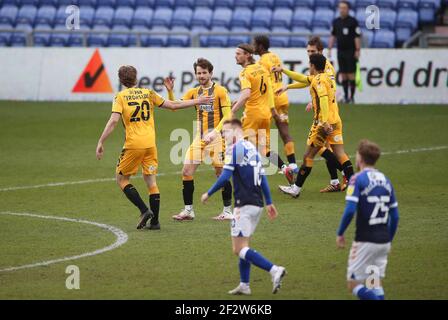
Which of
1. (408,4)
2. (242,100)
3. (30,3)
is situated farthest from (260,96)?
(30,3)

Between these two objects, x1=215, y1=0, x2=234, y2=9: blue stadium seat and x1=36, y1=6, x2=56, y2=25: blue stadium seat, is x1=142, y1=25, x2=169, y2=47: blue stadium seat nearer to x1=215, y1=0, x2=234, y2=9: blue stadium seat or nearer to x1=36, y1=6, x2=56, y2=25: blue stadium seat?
x1=215, y1=0, x2=234, y2=9: blue stadium seat

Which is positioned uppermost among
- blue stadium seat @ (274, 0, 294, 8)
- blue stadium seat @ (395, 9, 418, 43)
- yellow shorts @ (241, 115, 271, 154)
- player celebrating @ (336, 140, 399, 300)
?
blue stadium seat @ (274, 0, 294, 8)

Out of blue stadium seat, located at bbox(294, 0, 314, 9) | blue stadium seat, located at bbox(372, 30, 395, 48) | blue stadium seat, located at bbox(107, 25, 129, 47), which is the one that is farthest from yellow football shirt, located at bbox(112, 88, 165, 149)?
blue stadium seat, located at bbox(294, 0, 314, 9)

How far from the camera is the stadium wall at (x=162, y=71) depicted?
25469mm

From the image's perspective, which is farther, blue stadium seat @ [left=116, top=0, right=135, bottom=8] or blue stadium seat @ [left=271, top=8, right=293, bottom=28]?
blue stadium seat @ [left=116, top=0, right=135, bottom=8]

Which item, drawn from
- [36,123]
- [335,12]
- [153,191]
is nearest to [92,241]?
[153,191]

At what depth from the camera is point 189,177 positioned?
1341cm

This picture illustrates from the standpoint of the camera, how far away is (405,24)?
91.7 ft

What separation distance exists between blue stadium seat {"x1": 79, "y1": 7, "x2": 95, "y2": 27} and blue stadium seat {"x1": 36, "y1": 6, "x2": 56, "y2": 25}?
0.88 meters

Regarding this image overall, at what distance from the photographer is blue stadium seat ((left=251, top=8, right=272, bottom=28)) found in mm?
29312

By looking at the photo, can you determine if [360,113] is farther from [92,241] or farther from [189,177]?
[92,241]

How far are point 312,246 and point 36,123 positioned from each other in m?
13.8

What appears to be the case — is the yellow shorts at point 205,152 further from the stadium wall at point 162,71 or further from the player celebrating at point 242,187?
the stadium wall at point 162,71

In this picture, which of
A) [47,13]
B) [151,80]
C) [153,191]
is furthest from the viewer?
[47,13]
